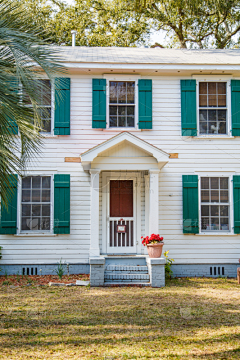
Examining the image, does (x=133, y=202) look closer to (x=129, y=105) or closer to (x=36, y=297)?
(x=129, y=105)

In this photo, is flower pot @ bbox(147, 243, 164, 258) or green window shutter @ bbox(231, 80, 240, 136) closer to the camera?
flower pot @ bbox(147, 243, 164, 258)

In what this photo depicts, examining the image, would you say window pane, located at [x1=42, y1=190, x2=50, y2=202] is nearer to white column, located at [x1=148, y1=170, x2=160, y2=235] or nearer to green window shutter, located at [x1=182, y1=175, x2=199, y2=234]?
white column, located at [x1=148, y1=170, x2=160, y2=235]

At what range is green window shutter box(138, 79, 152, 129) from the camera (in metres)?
10.1

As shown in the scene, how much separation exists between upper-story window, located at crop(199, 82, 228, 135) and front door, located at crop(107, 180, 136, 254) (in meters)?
2.65

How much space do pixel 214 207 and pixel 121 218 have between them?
2584 millimetres

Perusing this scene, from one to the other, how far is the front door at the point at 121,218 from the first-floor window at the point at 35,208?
1700 mm

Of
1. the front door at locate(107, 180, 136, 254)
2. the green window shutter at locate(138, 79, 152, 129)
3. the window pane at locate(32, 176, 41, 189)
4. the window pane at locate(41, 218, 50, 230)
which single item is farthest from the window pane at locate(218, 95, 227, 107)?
the window pane at locate(41, 218, 50, 230)

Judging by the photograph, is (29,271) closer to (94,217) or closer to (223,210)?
(94,217)

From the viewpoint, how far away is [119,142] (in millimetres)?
8914

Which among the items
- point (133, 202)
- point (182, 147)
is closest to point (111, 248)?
point (133, 202)

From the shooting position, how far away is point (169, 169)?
1022 cm

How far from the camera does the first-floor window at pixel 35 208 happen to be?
9969 millimetres

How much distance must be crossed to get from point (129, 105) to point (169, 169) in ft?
6.86

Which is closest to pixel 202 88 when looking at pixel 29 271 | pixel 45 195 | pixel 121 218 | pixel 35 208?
pixel 121 218
